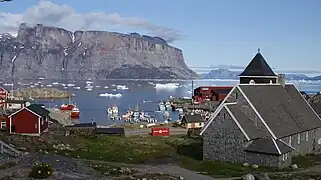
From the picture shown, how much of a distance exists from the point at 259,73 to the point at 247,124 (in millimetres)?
10560

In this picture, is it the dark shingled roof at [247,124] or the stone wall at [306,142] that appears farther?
the stone wall at [306,142]

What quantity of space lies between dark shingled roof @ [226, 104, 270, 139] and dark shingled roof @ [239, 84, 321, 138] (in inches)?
35.2

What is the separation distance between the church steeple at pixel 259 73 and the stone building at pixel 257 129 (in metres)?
2.05

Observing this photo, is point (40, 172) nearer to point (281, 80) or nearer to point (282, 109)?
point (282, 109)

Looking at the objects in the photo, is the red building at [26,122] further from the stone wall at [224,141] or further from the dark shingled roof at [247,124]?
the dark shingled roof at [247,124]

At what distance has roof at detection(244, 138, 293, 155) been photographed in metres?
36.6

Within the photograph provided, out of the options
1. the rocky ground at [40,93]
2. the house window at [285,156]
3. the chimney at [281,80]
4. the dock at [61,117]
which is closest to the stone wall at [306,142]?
the house window at [285,156]

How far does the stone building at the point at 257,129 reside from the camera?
123ft

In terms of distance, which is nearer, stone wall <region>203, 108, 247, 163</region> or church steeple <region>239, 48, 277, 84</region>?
stone wall <region>203, 108, 247, 163</region>

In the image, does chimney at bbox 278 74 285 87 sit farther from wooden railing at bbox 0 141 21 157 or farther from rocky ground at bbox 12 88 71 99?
rocky ground at bbox 12 88 71 99

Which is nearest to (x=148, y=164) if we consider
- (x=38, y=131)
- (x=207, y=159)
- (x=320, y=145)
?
(x=207, y=159)

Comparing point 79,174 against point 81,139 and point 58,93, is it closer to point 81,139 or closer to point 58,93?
point 81,139

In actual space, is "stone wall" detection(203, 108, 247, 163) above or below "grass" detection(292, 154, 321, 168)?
above

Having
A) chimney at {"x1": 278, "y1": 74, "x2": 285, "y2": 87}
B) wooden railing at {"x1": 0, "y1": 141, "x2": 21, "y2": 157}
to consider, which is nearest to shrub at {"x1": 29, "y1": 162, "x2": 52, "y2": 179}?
wooden railing at {"x1": 0, "y1": 141, "x2": 21, "y2": 157}
